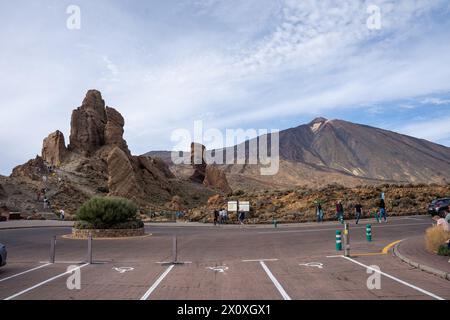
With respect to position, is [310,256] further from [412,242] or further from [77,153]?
[77,153]

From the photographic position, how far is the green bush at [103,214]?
80.6 ft

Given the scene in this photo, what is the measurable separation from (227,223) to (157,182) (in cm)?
5270

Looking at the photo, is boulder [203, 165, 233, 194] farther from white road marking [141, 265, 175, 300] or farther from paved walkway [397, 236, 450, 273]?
white road marking [141, 265, 175, 300]

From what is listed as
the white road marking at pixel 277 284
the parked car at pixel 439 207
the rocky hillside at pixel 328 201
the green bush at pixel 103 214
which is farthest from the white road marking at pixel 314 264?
the rocky hillside at pixel 328 201

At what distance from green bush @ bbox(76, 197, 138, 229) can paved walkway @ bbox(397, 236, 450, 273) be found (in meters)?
15.3

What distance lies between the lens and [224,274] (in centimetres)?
1109

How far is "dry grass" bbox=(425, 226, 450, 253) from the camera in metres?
13.2

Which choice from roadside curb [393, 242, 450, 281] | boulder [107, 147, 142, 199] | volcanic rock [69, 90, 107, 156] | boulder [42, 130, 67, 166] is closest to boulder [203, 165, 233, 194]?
volcanic rock [69, 90, 107, 156]

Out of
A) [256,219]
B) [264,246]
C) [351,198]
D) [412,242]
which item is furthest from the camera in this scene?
[351,198]

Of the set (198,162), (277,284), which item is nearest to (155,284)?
(277,284)

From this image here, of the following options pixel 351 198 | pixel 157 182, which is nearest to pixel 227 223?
pixel 351 198

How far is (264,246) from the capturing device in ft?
58.7

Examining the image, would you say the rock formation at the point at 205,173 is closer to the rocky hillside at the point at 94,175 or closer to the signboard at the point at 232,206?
the rocky hillside at the point at 94,175
